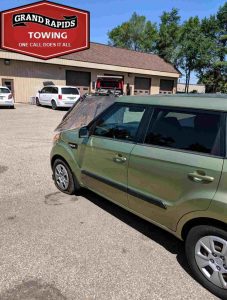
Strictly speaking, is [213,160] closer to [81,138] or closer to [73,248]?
[73,248]

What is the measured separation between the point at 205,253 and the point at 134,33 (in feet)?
199

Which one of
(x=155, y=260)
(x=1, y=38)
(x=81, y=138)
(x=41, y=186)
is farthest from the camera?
(x=1, y=38)

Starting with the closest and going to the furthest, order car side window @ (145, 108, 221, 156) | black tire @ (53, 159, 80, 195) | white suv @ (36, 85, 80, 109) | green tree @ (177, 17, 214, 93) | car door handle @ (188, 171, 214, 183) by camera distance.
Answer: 1. car door handle @ (188, 171, 214, 183)
2. car side window @ (145, 108, 221, 156)
3. black tire @ (53, 159, 80, 195)
4. white suv @ (36, 85, 80, 109)
5. green tree @ (177, 17, 214, 93)

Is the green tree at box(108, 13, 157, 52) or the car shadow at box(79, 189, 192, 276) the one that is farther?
the green tree at box(108, 13, 157, 52)

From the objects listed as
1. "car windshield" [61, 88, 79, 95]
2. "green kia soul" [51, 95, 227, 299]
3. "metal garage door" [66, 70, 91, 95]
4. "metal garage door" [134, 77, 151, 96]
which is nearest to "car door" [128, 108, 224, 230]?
"green kia soul" [51, 95, 227, 299]

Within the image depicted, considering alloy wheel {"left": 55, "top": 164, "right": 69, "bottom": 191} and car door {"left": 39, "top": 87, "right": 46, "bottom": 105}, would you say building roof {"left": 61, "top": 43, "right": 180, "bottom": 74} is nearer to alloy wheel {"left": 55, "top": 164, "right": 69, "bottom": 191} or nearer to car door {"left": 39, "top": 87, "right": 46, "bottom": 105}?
car door {"left": 39, "top": 87, "right": 46, "bottom": 105}

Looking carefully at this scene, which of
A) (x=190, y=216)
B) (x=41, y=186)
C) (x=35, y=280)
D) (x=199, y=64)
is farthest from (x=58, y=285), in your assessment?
(x=199, y=64)

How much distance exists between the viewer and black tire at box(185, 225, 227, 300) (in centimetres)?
237

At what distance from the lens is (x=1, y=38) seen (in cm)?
2164

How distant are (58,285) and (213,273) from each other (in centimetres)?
139

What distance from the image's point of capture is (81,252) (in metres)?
3.06

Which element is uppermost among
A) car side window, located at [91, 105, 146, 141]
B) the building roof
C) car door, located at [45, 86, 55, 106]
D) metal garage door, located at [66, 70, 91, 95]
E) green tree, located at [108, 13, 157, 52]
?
green tree, located at [108, 13, 157, 52]

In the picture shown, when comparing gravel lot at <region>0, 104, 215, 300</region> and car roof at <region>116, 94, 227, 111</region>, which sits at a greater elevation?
car roof at <region>116, 94, 227, 111</region>

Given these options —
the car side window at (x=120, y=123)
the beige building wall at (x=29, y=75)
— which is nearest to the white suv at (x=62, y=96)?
the beige building wall at (x=29, y=75)
